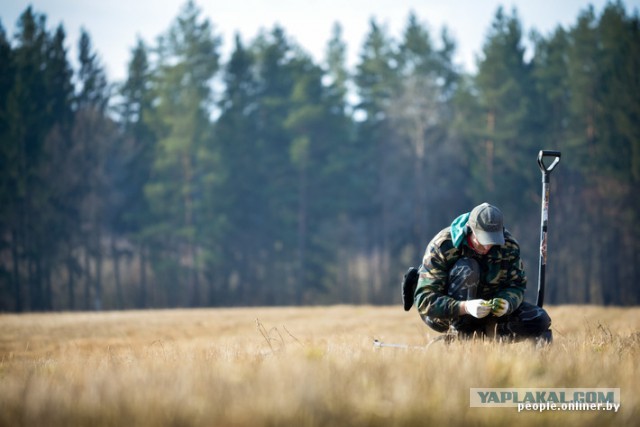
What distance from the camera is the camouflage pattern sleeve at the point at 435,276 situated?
7.18m

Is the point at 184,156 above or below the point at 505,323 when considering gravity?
above

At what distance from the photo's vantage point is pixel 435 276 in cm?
725

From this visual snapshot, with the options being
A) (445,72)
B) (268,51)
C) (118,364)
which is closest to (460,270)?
(118,364)

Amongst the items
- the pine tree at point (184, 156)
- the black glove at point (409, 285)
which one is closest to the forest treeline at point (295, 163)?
the pine tree at point (184, 156)

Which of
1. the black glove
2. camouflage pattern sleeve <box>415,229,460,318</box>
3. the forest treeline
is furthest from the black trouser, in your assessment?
the forest treeline

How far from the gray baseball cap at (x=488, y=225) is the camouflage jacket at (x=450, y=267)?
0.24 m

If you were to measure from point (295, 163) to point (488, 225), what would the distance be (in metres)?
39.8

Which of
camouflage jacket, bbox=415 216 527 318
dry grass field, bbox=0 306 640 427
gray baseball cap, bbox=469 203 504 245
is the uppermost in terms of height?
gray baseball cap, bbox=469 203 504 245

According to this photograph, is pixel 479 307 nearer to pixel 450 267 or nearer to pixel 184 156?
pixel 450 267

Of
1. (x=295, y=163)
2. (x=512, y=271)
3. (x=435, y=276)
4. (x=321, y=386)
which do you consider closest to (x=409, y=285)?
(x=435, y=276)

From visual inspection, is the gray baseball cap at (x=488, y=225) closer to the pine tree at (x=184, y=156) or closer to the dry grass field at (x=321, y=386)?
the dry grass field at (x=321, y=386)

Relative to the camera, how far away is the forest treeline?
132ft

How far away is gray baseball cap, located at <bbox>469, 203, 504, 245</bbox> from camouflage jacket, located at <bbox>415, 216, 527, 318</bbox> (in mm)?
239

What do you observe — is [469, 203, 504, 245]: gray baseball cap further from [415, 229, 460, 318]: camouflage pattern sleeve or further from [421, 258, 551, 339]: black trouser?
[421, 258, 551, 339]: black trouser
